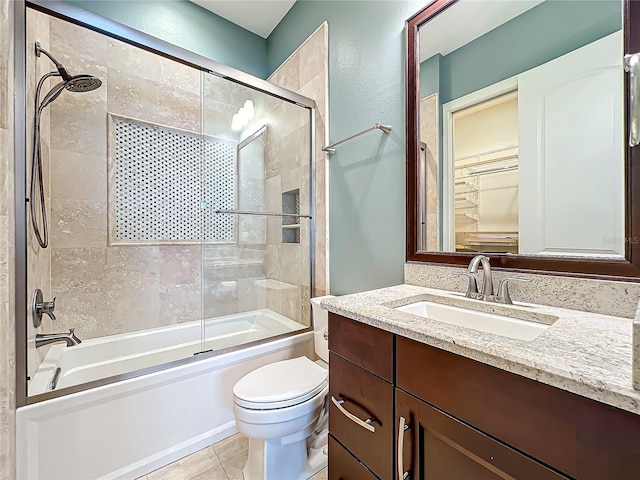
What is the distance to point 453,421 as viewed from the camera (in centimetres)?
64

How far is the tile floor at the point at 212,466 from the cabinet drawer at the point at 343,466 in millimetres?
418

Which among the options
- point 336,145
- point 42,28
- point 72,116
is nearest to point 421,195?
point 336,145

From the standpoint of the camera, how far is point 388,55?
1.48m

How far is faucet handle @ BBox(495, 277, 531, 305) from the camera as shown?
0.97m

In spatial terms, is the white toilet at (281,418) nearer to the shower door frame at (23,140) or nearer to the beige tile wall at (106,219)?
the shower door frame at (23,140)

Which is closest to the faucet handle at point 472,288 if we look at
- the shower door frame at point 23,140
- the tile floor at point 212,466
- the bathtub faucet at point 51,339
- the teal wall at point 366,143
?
the teal wall at point 366,143

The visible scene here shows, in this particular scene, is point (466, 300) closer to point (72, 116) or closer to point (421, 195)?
point (421, 195)

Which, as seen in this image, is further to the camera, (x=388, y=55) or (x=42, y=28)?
(x=388, y=55)

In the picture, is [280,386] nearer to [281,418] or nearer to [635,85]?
[281,418]

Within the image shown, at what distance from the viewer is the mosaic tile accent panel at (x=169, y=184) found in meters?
1.94

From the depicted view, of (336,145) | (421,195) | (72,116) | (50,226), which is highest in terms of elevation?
(72,116)

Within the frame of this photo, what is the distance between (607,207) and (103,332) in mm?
2608

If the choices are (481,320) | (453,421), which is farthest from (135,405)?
(481,320)

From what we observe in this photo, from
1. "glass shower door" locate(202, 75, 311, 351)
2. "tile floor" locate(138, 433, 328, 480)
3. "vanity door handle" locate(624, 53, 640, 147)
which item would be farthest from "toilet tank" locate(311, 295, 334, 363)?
"vanity door handle" locate(624, 53, 640, 147)
